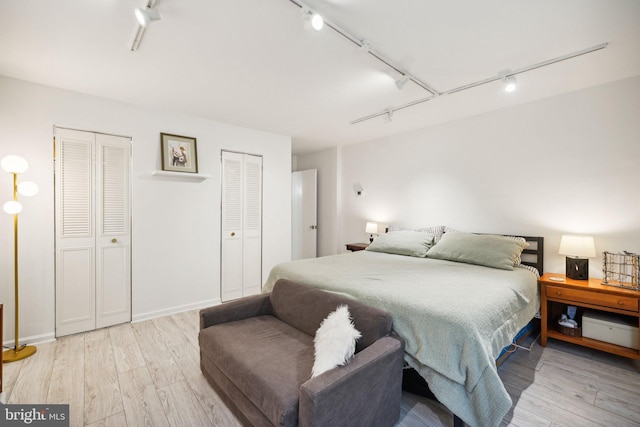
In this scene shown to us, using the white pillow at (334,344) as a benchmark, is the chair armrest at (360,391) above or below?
below

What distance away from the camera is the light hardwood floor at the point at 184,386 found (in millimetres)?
1736

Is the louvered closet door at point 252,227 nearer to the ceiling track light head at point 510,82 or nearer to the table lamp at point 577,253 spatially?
the ceiling track light head at point 510,82

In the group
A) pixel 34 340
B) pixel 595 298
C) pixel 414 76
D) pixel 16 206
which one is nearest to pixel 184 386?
pixel 34 340

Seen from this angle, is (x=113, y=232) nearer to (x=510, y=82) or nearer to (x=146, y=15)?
(x=146, y=15)

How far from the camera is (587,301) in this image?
242 cm

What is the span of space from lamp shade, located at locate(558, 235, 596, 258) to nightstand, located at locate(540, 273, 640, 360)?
0.83ft

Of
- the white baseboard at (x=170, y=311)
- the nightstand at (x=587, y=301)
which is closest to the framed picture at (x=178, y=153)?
the white baseboard at (x=170, y=311)

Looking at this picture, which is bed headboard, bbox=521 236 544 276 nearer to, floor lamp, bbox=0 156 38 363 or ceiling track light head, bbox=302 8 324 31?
ceiling track light head, bbox=302 8 324 31

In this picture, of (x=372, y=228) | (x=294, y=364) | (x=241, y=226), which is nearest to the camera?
(x=294, y=364)

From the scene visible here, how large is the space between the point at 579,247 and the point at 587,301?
18.8 inches

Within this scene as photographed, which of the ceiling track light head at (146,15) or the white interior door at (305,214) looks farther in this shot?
the white interior door at (305,214)

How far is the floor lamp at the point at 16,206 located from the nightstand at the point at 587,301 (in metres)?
4.63

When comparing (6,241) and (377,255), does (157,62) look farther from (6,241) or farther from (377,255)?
(377,255)

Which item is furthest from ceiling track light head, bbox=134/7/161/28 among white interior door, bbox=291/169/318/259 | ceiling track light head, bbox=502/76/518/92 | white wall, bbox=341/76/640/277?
white interior door, bbox=291/169/318/259
